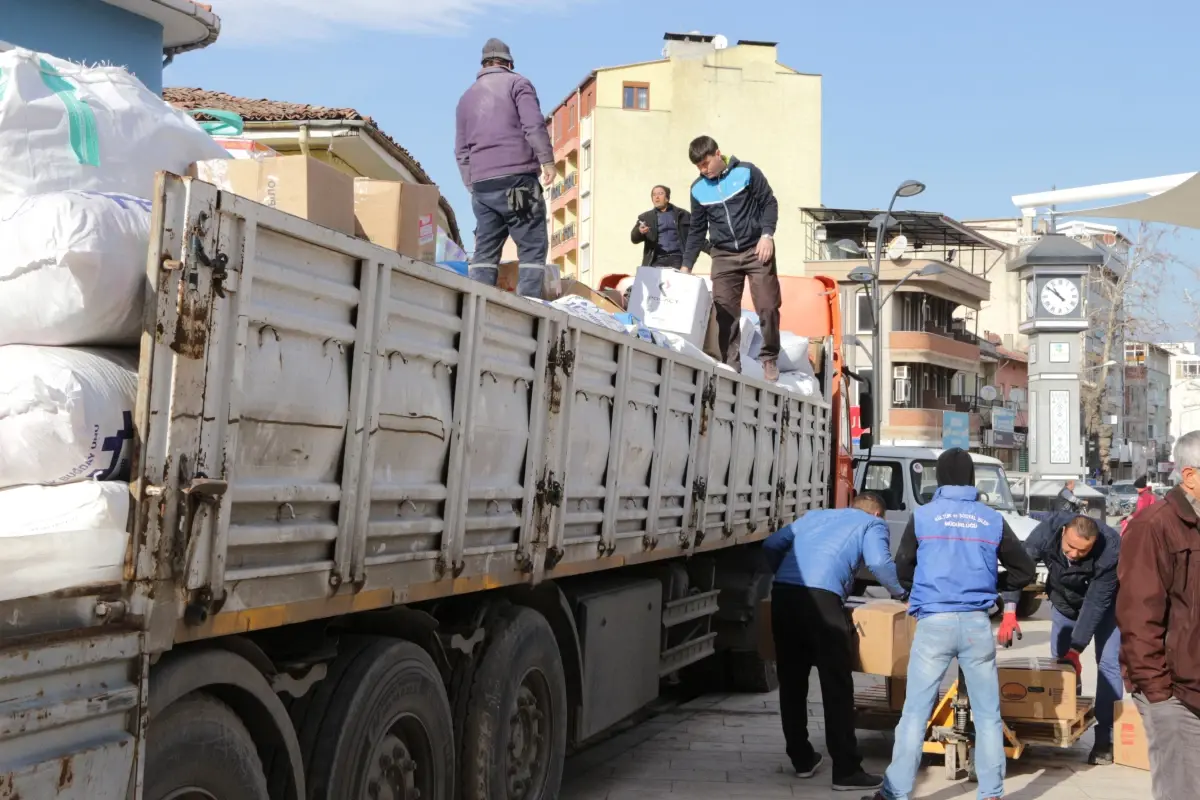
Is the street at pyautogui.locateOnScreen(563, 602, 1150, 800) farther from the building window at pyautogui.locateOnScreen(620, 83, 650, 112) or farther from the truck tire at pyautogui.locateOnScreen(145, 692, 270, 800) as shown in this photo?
the building window at pyautogui.locateOnScreen(620, 83, 650, 112)

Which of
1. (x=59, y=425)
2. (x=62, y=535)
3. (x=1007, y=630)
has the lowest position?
(x=1007, y=630)

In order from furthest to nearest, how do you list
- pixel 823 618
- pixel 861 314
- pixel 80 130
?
pixel 861 314, pixel 823 618, pixel 80 130

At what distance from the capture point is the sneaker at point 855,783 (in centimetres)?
786

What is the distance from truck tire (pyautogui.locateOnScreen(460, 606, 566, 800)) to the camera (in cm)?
573

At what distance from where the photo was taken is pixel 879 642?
8469 millimetres

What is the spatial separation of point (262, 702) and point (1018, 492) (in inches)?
1100

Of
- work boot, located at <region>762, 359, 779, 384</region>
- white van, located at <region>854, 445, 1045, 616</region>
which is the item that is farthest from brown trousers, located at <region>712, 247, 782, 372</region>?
white van, located at <region>854, 445, 1045, 616</region>

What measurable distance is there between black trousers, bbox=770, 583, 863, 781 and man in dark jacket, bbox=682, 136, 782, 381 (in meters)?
2.21

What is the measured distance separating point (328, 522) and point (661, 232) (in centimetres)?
874

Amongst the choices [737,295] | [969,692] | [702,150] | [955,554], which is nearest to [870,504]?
[955,554]

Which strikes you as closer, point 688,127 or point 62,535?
point 62,535

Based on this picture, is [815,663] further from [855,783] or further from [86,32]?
[86,32]

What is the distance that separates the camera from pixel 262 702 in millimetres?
3979

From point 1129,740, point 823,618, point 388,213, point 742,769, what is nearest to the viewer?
point 388,213
